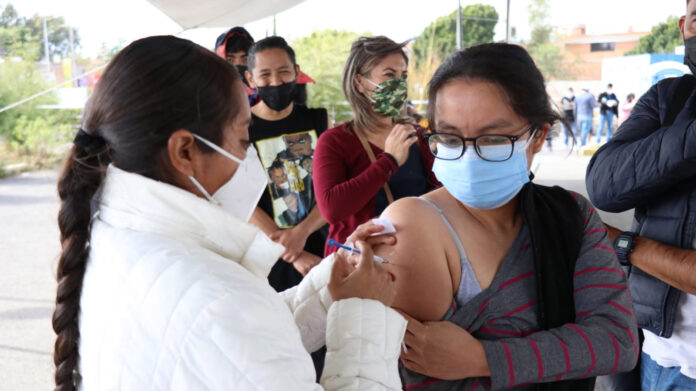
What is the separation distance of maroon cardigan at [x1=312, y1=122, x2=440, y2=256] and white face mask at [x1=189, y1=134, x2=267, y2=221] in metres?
0.87

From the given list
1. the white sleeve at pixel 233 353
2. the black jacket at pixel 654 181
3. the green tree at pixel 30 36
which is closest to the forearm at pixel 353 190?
the black jacket at pixel 654 181

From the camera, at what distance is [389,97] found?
7.51 ft

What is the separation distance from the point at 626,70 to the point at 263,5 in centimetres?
1469

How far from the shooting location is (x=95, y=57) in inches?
691

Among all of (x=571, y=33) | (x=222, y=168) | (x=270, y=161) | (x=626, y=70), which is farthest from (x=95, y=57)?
(x=571, y=33)

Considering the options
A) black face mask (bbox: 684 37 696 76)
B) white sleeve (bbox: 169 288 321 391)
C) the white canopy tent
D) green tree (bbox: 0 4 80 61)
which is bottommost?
white sleeve (bbox: 169 288 321 391)

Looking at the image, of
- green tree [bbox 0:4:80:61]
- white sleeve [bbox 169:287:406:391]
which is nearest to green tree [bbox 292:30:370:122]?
green tree [bbox 0:4:80:61]

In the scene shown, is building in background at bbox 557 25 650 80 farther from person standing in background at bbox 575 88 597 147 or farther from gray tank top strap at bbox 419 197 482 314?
gray tank top strap at bbox 419 197 482 314

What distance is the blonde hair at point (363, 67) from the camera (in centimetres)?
230

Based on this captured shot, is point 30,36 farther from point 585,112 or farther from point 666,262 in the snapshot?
point 666,262

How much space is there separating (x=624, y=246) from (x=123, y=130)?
3.82ft

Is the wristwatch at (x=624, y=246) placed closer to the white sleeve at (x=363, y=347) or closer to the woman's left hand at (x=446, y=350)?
the woman's left hand at (x=446, y=350)

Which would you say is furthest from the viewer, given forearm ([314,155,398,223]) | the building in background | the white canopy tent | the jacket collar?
the building in background

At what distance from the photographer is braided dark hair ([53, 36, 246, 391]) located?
3.09 ft
